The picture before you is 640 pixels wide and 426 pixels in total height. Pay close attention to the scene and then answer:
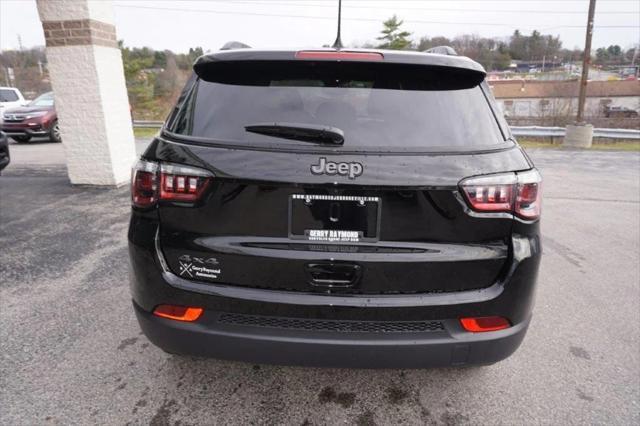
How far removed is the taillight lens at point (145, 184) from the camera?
183 centimetres

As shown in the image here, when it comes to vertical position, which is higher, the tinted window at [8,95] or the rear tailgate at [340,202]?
the tinted window at [8,95]

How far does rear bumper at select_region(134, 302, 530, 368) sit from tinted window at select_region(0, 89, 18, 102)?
18495mm

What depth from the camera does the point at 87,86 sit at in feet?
20.7

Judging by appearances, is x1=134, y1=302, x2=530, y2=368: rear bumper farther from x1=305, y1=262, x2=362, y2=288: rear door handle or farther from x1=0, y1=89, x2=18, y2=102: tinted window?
x1=0, y1=89, x2=18, y2=102: tinted window

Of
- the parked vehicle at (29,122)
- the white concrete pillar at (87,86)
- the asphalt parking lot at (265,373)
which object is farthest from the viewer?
the parked vehicle at (29,122)

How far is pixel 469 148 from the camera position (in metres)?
1.78

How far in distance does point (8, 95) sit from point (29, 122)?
15.8 ft

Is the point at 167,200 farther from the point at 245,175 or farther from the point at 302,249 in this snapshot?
the point at 302,249

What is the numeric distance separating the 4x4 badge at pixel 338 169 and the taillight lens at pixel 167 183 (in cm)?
45

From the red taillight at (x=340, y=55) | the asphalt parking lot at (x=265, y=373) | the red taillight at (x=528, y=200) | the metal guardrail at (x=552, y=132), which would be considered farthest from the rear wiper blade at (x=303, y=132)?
the metal guardrail at (x=552, y=132)

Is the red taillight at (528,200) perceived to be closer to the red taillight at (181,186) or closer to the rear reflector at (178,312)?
the red taillight at (181,186)

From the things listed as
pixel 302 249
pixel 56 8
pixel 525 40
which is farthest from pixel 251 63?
pixel 525 40

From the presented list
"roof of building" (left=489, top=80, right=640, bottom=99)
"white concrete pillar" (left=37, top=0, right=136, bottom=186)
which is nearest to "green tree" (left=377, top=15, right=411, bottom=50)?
"roof of building" (left=489, top=80, right=640, bottom=99)

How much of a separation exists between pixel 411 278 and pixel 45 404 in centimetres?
200
